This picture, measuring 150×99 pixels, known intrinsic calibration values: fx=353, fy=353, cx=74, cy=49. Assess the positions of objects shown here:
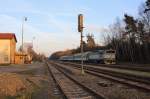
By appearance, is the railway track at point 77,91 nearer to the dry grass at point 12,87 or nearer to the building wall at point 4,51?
the dry grass at point 12,87

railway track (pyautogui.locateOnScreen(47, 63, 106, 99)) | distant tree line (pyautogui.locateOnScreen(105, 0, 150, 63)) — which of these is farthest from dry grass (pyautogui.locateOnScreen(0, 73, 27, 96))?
distant tree line (pyautogui.locateOnScreen(105, 0, 150, 63))

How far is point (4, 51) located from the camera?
93875mm

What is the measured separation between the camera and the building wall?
92438mm

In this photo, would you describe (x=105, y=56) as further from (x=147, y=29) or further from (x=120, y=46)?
(x=120, y=46)

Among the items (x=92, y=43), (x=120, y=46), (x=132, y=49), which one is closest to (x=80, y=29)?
(x=132, y=49)

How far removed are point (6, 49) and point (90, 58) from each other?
24.9m

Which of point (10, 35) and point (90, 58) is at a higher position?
point (10, 35)

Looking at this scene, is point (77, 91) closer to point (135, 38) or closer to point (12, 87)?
point (12, 87)

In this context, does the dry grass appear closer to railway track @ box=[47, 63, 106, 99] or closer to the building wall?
railway track @ box=[47, 63, 106, 99]

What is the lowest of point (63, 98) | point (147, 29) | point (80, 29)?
point (63, 98)

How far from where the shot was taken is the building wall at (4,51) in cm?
9244

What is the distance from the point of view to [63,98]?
1542 centimetres

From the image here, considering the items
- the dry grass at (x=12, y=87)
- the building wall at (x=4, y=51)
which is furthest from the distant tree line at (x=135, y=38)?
the dry grass at (x=12, y=87)

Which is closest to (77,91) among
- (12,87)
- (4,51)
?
(12,87)
